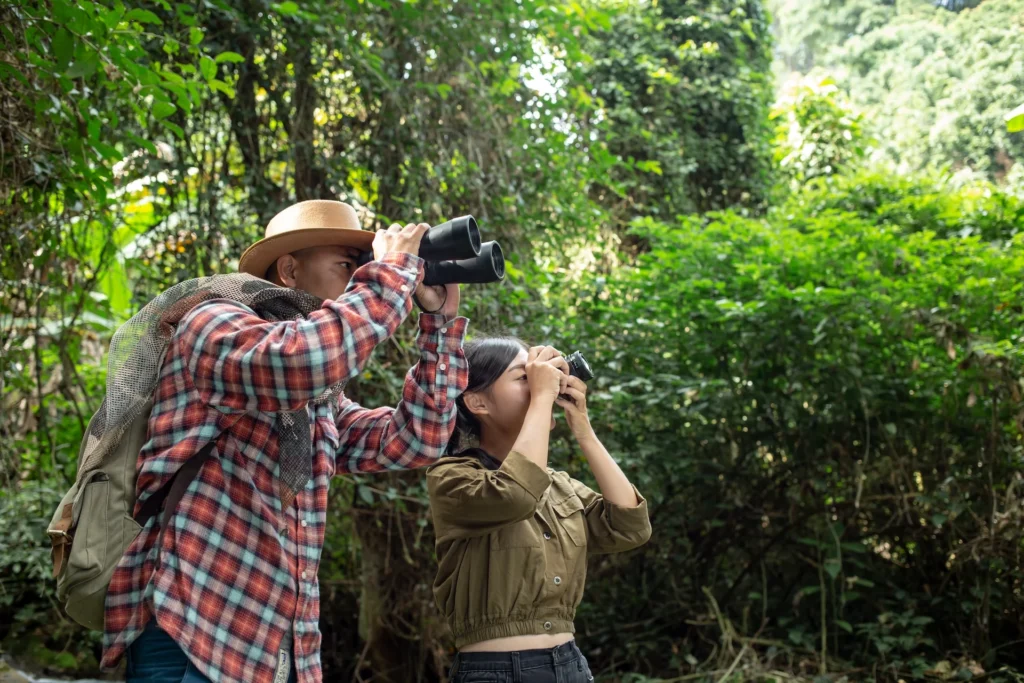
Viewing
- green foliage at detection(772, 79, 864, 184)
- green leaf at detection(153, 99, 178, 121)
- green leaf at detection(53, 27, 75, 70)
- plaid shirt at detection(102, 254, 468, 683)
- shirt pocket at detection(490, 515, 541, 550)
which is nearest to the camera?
plaid shirt at detection(102, 254, 468, 683)

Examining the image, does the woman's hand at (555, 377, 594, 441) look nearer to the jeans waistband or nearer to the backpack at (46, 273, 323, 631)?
the jeans waistband

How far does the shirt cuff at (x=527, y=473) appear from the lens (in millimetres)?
1725

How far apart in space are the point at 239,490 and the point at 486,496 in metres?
0.48

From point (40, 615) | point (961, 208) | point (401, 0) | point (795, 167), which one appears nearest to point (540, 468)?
point (401, 0)

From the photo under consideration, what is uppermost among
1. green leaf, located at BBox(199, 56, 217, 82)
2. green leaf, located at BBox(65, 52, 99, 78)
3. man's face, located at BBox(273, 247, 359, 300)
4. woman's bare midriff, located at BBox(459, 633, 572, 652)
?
green leaf, located at BBox(199, 56, 217, 82)

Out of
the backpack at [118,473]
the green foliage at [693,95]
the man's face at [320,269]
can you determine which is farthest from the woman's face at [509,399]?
the green foliage at [693,95]

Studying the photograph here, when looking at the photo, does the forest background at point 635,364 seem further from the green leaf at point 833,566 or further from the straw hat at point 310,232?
the straw hat at point 310,232

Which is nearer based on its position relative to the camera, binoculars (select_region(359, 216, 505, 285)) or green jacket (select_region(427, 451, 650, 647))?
binoculars (select_region(359, 216, 505, 285))

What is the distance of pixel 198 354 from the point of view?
1.34 meters

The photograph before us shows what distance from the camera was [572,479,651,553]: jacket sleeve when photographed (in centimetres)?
198

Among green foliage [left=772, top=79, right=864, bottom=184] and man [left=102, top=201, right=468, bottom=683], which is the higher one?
green foliage [left=772, top=79, right=864, bottom=184]

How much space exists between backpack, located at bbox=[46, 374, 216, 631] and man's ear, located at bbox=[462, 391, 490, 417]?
2.21 ft

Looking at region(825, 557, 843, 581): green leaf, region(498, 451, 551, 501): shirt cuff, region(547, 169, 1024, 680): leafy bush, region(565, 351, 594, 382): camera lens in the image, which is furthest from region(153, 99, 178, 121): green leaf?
region(825, 557, 843, 581): green leaf

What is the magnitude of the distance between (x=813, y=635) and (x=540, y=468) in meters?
2.67
